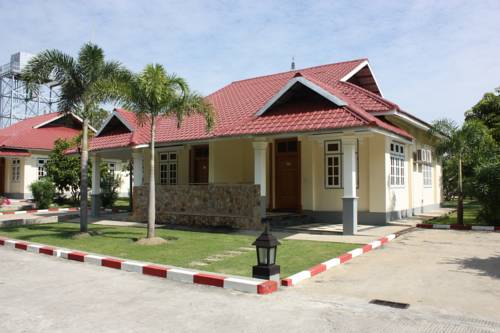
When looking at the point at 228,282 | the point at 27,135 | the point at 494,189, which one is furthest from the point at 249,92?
the point at 27,135

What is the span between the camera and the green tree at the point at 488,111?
27594 mm

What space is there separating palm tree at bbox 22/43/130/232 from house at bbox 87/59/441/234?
60.8 inches

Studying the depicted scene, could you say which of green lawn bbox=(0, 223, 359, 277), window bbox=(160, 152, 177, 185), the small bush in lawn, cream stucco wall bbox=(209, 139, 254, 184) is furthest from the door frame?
the small bush in lawn

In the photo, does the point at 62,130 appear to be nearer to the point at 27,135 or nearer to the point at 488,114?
the point at 27,135

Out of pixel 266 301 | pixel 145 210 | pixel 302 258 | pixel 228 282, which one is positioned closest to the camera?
pixel 266 301

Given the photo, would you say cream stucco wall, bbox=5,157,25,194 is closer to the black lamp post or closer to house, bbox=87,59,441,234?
house, bbox=87,59,441,234

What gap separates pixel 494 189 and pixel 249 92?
9826 mm

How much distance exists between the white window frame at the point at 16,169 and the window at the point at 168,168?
541 inches

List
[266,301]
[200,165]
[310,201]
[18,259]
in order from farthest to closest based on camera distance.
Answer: [200,165], [310,201], [18,259], [266,301]

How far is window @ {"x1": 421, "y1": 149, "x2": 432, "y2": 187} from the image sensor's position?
1842 cm

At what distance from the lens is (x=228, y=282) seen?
21.5 feet

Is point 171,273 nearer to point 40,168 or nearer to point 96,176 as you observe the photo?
point 96,176

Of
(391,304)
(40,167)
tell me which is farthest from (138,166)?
(40,167)

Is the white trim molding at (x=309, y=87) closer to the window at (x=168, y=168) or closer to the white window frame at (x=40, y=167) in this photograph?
the window at (x=168, y=168)
